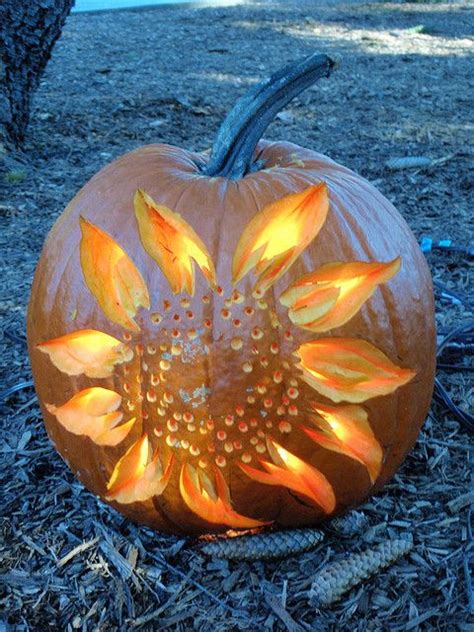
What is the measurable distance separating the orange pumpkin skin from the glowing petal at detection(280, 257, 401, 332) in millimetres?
19

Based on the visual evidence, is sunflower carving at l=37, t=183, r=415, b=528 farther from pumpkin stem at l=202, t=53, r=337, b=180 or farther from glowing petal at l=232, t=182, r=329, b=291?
pumpkin stem at l=202, t=53, r=337, b=180

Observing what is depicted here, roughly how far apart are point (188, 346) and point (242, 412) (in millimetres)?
196

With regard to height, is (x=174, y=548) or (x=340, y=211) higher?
(x=340, y=211)

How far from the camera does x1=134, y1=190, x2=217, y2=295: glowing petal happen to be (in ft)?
5.49

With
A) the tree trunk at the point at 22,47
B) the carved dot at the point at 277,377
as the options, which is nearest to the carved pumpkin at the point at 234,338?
the carved dot at the point at 277,377

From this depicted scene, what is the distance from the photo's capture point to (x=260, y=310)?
5.43 feet

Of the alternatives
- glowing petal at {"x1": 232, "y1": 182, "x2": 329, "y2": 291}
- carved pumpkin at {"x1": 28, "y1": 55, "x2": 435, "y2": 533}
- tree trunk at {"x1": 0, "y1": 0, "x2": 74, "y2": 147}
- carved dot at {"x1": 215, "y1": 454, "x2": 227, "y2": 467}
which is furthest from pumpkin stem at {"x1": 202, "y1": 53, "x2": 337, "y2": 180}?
tree trunk at {"x1": 0, "y1": 0, "x2": 74, "y2": 147}

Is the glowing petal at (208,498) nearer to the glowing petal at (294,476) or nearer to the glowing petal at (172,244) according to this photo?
the glowing petal at (294,476)

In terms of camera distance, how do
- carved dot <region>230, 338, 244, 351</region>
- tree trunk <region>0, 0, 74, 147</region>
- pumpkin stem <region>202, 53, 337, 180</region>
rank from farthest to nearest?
tree trunk <region>0, 0, 74, 147</region> < pumpkin stem <region>202, 53, 337, 180</region> < carved dot <region>230, 338, 244, 351</region>

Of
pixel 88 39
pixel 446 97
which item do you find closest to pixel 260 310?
pixel 446 97

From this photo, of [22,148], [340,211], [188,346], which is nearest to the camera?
[188,346]

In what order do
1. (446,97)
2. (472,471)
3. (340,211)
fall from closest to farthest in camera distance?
(340,211) < (472,471) < (446,97)

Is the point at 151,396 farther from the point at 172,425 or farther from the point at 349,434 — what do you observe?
the point at 349,434

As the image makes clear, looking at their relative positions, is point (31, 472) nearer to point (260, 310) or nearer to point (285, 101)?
point (260, 310)
